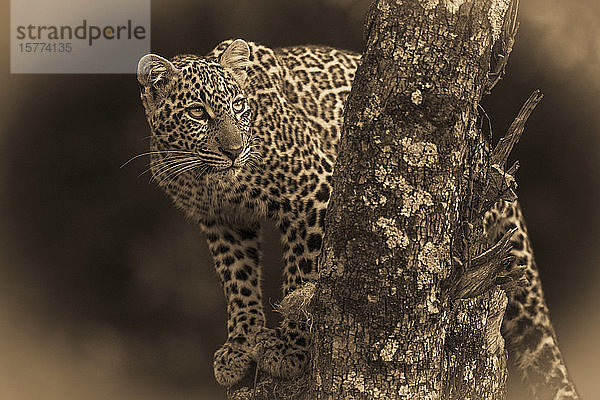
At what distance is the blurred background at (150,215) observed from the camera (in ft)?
23.1

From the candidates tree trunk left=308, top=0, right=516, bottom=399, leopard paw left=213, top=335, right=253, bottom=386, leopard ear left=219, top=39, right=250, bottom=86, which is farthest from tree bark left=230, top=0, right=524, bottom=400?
leopard ear left=219, top=39, right=250, bottom=86

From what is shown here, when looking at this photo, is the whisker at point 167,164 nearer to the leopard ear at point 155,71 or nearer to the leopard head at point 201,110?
the leopard head at point 201,110

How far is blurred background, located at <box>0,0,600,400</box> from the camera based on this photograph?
23.1 ft

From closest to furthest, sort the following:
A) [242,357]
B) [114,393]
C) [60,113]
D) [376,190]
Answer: [376,190] → [242,357] → [60,113] → [114,393]

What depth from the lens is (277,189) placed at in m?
5.10

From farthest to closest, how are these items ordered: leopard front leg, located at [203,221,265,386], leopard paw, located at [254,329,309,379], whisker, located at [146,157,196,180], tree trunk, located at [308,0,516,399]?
leopard front leg, located at [203,221,265,386] < whisker, located at [146,157,196,180] < leopard paw, located at [254,329,309,379] < tree trunk, located at [308,0,516,399]

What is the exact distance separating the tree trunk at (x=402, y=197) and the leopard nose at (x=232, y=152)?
1033mm

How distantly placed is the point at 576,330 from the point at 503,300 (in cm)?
348

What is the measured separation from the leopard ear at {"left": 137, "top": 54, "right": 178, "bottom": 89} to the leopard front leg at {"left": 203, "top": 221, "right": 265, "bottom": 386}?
93cm

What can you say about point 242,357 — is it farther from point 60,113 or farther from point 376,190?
point 60,113

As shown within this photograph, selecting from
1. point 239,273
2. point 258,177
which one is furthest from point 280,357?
point 258,177

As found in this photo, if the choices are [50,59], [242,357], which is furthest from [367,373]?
[50,59]

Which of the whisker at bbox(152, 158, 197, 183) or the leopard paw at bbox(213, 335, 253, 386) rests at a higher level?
the whisker at bbox(152, 158, 197, 183)

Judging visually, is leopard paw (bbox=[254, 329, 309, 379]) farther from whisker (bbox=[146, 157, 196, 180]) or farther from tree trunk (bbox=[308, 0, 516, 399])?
whisker (bbox=[146, 157, 196, 180])
